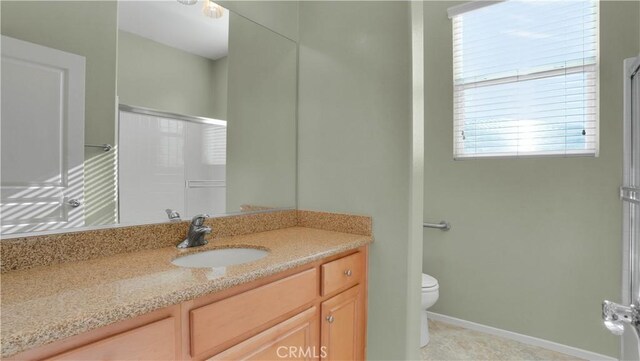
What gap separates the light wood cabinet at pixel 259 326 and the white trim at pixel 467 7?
202 centimetres

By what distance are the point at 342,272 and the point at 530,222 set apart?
1.59 m

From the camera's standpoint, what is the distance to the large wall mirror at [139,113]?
99cm

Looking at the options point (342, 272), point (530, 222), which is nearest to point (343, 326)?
point (342, 272)

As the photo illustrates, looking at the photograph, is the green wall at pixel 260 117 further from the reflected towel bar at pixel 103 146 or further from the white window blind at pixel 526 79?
the white window blind at pixel 526 79

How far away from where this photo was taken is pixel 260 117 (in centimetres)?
180

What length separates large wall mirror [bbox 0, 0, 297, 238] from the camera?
99cm

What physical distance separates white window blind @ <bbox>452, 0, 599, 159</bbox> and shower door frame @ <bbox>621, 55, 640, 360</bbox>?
2.08ft

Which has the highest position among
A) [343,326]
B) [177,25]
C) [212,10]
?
[212,10]

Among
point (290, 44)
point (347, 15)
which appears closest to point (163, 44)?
point (290, 44)

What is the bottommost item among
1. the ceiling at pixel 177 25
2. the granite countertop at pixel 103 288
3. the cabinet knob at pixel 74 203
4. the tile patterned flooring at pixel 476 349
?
the tile patterned flooring at pixel 476 349

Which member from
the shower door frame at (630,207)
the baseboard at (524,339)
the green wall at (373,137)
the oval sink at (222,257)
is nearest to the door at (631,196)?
the shower door frame at (630,207)

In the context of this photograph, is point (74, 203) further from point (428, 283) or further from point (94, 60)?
point (428, 283)

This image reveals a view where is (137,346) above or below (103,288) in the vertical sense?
below

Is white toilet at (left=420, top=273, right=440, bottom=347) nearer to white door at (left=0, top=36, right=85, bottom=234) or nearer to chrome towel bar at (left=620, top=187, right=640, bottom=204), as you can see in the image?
chrome towel bar at (left=620, top=187, right=640, bottom=204)
